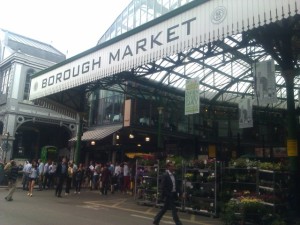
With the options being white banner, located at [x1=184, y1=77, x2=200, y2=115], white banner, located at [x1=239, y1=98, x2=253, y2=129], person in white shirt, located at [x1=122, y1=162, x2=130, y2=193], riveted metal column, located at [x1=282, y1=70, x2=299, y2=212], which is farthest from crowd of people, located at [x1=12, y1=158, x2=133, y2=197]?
riveted metal column, located at [x1=282, y1=70, x2=299, y2=212]

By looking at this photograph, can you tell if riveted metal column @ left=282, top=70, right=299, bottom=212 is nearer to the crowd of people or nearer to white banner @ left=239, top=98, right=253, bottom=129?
white banner @ left=239, top=98, right=253, bottom=129

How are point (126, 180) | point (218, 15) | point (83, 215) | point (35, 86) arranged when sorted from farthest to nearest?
1. point (126, 180)
2. point (35, 86)
3. point (83, 215)
4. point (218, 15)

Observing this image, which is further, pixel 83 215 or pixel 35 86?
pixel 35 86

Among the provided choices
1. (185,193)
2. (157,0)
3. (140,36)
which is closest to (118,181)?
(185,193)

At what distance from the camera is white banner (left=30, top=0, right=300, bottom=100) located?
9519 mm

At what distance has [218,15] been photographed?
413 inches

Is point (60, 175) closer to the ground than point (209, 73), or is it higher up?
closer to the ground

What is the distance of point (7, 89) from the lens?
115 feet

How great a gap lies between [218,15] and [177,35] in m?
1.71

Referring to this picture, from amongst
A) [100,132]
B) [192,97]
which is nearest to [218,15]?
[192,97]

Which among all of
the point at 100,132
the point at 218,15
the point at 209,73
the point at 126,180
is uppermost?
the point at 209,73

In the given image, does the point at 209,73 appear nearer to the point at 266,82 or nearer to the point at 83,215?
the point at 266,82

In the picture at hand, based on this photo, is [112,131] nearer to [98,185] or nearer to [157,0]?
[98,185]

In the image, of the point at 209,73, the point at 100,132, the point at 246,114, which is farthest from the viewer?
the point at 100,132
